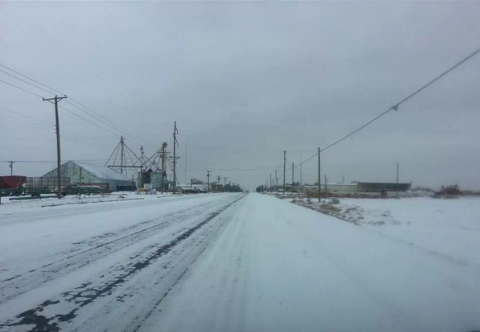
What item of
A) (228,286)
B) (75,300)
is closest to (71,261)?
(75,300)

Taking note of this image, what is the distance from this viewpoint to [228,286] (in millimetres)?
7449

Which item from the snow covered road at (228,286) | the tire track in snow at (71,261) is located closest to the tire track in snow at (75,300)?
the snow covered road at (228,286)

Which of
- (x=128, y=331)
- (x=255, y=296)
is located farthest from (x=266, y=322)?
(x=128, y=331)

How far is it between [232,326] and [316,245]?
25.7 ft

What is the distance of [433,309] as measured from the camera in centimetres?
635

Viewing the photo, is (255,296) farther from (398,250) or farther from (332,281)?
(398,250)

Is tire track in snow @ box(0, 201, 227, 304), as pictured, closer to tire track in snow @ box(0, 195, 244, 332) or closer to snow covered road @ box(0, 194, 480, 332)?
snow covered road @ box(0, 194, 480, 332)

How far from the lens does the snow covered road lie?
5.61 m

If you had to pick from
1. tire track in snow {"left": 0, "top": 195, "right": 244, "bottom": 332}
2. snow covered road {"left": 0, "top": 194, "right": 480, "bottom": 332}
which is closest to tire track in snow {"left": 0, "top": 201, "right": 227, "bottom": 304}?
snow covered road {"left": 0, "top": 194, "right": 480, "bottom": 332}

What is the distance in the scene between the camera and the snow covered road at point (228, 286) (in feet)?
18.4

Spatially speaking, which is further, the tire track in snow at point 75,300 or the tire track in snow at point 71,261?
the tire track in snow at point 71,261

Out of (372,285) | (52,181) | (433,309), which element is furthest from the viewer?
(52,181)

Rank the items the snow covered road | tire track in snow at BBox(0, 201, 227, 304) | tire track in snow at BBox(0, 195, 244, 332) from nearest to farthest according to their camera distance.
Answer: tire track in snow at BBox(0, 195, 244, 332) < the snow covered road < tire track in snow at BBox(0, 201, 227, 304)

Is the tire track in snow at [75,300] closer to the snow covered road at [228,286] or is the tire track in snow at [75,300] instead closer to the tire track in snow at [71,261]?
the snow covered road at [228,286]
